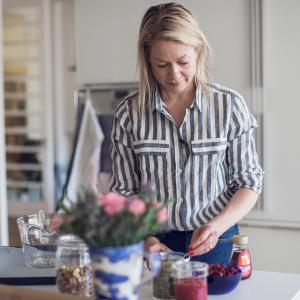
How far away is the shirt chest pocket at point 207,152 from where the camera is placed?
5.08 feet

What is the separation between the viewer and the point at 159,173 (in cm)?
158

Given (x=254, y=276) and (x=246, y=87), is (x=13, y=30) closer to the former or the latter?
(x=246, y=87)

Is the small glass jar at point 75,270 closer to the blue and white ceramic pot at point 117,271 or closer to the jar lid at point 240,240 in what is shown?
the blue and white ceramic pot at point 117,271

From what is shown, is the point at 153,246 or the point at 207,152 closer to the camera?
the point at 153,246

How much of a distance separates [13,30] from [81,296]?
421 centimetres

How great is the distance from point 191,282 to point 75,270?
0.26m

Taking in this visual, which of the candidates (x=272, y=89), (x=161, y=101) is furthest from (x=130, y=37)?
(x=161, y=101)

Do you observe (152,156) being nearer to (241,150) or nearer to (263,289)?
(241,150)

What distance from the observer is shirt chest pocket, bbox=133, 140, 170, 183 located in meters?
1.57

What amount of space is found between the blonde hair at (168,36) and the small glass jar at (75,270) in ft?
1.71

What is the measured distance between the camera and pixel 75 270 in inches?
49.0

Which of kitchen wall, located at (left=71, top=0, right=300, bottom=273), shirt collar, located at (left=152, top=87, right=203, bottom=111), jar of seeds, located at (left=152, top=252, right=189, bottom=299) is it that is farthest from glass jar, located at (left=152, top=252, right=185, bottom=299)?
kitchen wall, located at (left=71, top=0, right=300, bottom=273)

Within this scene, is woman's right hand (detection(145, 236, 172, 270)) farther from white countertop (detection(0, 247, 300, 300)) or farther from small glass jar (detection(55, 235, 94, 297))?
small glass jar (detection(55, 235, 94, 297))

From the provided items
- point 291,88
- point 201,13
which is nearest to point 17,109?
point 201,13
